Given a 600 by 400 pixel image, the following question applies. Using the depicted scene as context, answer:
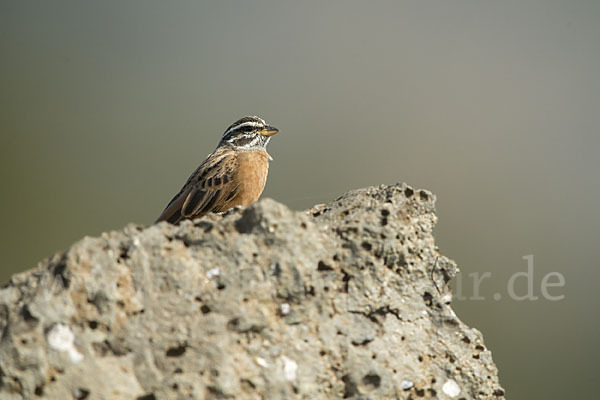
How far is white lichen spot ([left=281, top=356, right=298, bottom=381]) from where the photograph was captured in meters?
3.92

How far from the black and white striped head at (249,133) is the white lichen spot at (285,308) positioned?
5944 mm

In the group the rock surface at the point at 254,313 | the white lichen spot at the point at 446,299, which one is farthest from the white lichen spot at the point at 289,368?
the white lichen spot at the point at 446,299

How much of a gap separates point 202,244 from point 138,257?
0.39 m

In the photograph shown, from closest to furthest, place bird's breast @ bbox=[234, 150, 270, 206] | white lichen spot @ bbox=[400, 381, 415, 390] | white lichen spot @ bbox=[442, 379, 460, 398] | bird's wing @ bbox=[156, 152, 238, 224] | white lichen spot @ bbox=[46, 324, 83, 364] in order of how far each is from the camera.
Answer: white lichen spot @ bbox=[46, 324, 83, 364]
white lichen spot @ bbox=[400, 381, 415, 390]
white lichen spot @ bbox=[442, 379, 460, 398]
bird's wing @ bbox=[156, 152, 238, 224]
bird's breast @ bbox=[234, 150, 270, 206]

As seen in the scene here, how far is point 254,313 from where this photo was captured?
395cm

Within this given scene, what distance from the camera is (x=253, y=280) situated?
4.02 meters

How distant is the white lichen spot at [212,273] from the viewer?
3.97 metres

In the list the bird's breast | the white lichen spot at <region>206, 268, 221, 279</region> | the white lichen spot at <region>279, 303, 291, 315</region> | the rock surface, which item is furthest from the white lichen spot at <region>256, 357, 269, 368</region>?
the bird's breast

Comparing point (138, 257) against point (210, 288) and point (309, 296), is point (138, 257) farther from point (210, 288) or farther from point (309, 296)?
point (309, 296)

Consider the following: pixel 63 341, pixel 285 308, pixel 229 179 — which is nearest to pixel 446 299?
pixel 285 308

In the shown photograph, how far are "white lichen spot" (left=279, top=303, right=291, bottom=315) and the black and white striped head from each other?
5.94 metres

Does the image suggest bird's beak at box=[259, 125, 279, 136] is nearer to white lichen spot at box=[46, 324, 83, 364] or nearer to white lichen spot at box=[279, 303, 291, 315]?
white lichen spot at box=[279, 303, 291, 315]

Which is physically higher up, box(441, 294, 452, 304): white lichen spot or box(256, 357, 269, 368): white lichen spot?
box(441, 294, 452, 304): white lichen spot

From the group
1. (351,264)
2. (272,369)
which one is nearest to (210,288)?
(272,369)
